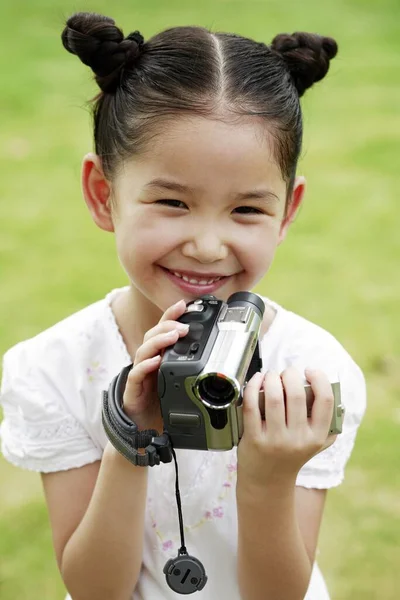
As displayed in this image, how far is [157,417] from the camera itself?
1.29 metres

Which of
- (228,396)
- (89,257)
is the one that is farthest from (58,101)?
(228,396)

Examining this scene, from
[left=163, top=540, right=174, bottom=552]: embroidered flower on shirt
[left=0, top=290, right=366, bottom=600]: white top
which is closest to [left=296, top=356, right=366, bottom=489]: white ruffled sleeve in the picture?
[left=0, top=290, right=366, bottom=600]: white top

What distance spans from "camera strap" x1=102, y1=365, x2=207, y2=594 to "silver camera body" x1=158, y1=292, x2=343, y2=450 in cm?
3

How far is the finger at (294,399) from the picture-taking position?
1.16m

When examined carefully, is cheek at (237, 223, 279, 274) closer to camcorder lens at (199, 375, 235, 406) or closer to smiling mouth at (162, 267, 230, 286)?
smiling mouth at (162, 267, 230, 286)

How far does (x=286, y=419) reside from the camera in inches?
46.2

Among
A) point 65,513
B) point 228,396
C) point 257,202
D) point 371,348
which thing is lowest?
point 371,348

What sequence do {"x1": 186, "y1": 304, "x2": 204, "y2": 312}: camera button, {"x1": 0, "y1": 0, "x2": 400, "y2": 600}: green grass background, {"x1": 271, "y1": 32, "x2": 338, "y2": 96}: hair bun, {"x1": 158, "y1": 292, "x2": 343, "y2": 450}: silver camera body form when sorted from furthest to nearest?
{"x1": 0, "y1": 0, "x2": 400, "y2": 600}: green grass background
{"x1": 271, "y1": 32, "x2": 338, "y2": 96}: hair bun
{"x1": 186, "y1": 304, "x2": 204, "y2": 312}: camera button
{"x1": 158, "y1": 292, "x2": 343, "y2": 450}: silver camera body

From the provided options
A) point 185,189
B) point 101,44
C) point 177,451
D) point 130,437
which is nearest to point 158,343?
point 130,437

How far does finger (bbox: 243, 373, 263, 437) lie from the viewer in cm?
115

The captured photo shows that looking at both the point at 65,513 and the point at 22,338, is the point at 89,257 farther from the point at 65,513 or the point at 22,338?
the point at 65,513

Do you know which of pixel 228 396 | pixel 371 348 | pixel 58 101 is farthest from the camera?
pixel 58 101

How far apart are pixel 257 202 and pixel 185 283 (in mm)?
156

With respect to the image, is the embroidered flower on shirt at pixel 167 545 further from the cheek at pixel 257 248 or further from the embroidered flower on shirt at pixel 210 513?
the cheek at pixel 257 248
